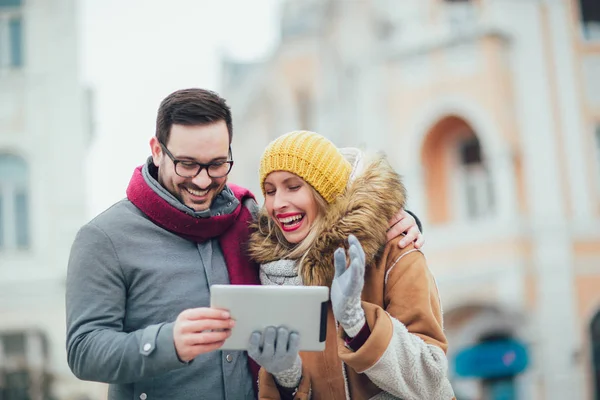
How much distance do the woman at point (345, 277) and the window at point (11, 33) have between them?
488 inches

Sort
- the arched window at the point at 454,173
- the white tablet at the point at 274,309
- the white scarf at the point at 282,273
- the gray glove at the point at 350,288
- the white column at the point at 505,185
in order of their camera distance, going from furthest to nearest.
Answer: the arched window at the point at 454,173, the white column at the point at 505,185, the white scarf at the point at 282,273, the gray glove at the point at 350,288, the white tablet at the point at 274,309

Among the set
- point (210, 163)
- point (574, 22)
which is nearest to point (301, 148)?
point (210, 163)

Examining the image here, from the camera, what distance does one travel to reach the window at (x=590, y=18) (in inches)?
565

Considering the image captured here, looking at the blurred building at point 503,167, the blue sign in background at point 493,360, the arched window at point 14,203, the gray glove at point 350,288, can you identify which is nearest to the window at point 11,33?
the arched window at point 14,203

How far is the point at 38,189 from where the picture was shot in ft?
45.7

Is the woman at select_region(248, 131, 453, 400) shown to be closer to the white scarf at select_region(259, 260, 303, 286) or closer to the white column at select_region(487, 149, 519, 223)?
the white scarf at select_region(259, 260, 303, 286)

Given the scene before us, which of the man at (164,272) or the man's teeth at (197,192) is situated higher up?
the man's teeth at (197,192)

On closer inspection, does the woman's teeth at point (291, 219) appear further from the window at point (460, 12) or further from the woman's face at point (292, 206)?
the window at point (460, 12)

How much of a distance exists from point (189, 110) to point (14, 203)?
11915 mm

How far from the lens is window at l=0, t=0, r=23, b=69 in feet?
47.4

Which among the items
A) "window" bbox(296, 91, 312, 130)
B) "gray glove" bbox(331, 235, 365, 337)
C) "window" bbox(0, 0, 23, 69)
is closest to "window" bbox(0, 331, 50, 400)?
"window" bbox(0, 0, 23, 69)

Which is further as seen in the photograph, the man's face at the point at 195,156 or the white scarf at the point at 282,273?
the white scarf at the point at 282,273

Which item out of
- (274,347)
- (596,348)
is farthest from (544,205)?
(274,347)

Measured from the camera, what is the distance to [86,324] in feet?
9.02
